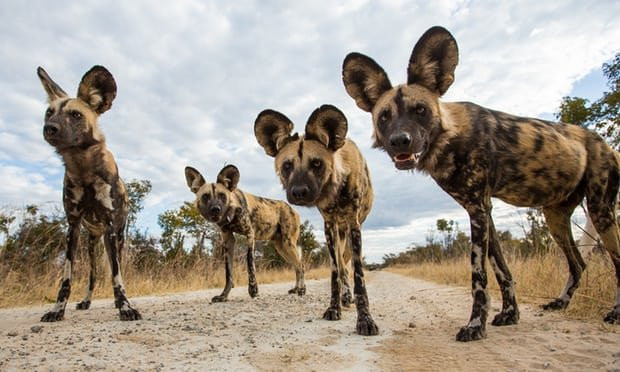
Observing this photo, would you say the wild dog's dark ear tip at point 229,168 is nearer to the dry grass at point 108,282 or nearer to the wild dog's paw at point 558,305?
the dry grass at point 108,282

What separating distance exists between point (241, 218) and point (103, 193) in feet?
14.0

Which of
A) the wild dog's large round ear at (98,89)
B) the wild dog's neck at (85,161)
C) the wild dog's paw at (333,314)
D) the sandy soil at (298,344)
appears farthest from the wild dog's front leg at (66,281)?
the wild dog's paw at (333,314)

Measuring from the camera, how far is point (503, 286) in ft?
14.6

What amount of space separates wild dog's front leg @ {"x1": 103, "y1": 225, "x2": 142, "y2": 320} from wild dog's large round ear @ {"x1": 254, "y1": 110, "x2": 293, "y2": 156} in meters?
2.30

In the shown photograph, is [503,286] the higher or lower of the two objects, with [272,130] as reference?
lower

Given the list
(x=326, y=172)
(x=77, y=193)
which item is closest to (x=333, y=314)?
(x=326, y=172)

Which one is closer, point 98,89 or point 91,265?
point 98,89

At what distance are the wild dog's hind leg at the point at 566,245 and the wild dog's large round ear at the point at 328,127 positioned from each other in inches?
108

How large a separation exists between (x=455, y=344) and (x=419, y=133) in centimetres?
186

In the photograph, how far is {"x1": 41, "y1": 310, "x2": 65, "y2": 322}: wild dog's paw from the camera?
200 inches

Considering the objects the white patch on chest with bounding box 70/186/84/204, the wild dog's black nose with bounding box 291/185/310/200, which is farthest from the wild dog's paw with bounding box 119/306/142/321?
the wild dog's black nose with bounding box 291/185/310/200

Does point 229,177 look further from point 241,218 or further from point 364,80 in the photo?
point 364,80

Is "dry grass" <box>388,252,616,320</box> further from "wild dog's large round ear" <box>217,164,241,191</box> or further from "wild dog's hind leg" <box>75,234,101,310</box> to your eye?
"wild dog's hind leg" <box>75,234,101,310</box>

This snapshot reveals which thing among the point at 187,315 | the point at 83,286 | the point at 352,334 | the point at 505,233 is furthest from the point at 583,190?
the point at 505,233
